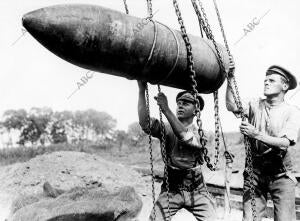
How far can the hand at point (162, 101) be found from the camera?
13.5 feet

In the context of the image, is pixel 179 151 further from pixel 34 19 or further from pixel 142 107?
pixel 34 19

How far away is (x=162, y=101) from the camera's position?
13.6ft

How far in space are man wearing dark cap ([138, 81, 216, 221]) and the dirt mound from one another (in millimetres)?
8355

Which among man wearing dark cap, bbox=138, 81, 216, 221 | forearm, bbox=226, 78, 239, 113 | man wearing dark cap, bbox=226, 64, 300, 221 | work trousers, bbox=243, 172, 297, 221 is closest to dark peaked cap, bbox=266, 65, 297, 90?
man wearing dark cap, bbox=226, 64, 300, 221

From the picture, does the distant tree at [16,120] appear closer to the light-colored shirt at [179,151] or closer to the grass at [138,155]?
the grass at [138,155]

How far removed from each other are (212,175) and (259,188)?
7.61 m

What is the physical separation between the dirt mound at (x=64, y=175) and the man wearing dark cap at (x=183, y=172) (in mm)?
8355

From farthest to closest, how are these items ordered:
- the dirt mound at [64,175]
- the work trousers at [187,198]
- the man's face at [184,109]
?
the dirt mound at [64,175] → the man's face at [184,109] → the work trousers at [187,198]

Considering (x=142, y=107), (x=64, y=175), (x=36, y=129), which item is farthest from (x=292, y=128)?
(x=36, y=129)

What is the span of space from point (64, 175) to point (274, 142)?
11534 mm

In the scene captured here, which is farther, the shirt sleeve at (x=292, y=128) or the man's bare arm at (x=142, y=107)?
the man's bare arm at (x=142, y=107)

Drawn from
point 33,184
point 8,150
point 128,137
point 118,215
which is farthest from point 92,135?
point 118,215

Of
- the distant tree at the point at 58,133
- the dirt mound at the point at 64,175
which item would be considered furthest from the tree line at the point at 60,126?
the dirt mound at the point at 64,175

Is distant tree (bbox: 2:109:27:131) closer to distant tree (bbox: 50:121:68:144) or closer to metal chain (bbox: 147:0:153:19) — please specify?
distant tree (bbox: 50:121:68:144)
